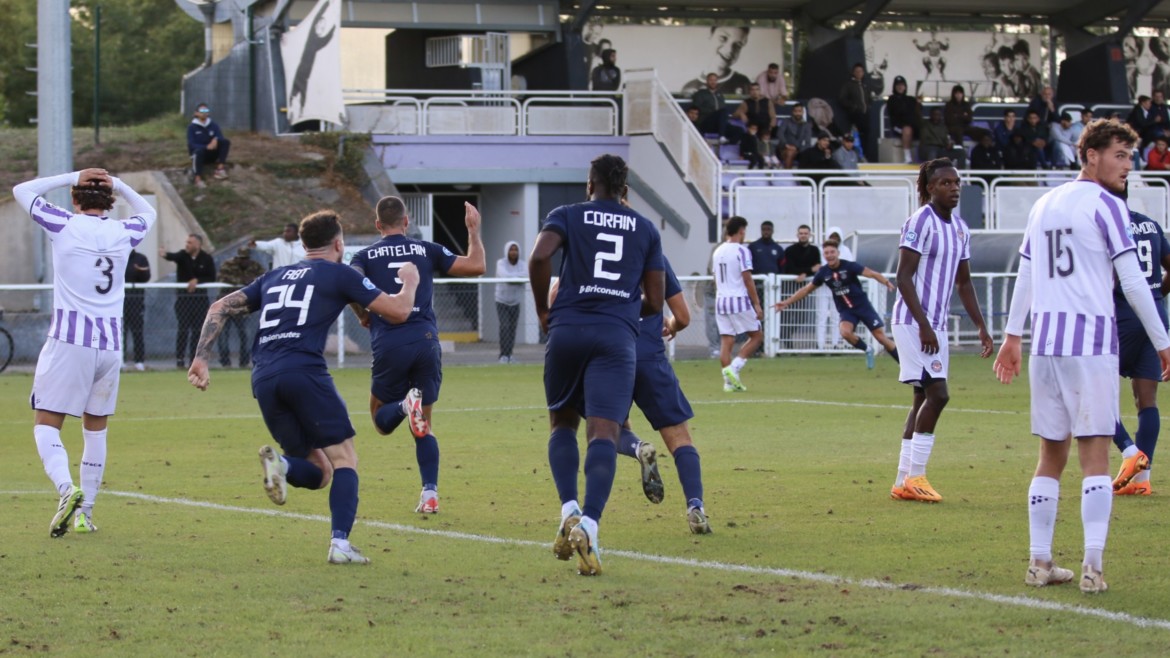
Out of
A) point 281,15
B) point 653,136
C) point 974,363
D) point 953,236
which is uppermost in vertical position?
point 281,15

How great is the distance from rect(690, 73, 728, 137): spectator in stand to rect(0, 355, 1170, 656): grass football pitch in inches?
755

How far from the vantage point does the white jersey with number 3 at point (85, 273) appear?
29.8 ft

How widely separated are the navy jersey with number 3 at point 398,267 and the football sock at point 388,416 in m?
0.40

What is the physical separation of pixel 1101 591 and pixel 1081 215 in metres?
1.62

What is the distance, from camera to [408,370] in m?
10.2

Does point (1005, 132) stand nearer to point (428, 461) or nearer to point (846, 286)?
point (846, 286)

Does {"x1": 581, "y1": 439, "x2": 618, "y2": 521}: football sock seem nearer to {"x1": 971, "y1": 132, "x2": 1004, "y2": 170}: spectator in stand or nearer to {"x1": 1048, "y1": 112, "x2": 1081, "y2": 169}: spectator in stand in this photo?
{"x1": 971, "y1": 132, "x2": 1004, "y2": 170}: spectator in stand

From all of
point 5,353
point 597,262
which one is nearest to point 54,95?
point 5,353

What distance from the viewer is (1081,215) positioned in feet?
22.6

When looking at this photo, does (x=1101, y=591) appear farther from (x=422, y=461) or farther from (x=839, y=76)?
(x=839, y=76)

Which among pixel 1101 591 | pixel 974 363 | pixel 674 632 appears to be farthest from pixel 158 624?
pixel 974 363

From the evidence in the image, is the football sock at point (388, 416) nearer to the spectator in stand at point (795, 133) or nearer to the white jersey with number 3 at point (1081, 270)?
the white jersey with number 3 at point (1081, 270)

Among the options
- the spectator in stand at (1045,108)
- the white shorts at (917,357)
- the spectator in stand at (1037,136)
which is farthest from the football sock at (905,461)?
the spectator in stand at (1045,108)

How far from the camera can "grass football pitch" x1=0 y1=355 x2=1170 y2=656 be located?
20.1 feet
